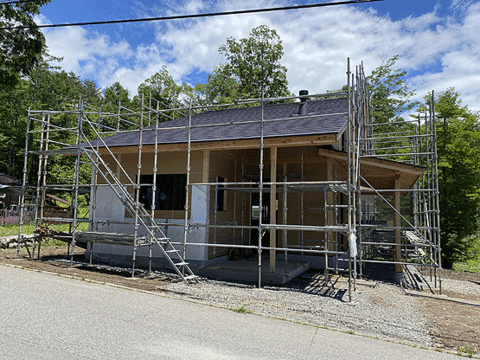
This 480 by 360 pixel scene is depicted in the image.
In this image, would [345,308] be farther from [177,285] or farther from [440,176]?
[440,176]

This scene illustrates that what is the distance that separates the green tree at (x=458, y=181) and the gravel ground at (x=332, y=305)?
11.1 metres

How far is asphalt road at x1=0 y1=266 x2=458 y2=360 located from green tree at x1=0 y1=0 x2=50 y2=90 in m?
16.8

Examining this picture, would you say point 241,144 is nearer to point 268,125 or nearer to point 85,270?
point 268,125

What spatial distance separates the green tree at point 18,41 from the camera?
60.1 ft

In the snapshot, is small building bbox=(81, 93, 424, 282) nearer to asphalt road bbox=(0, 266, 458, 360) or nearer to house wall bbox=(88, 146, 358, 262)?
house wall bbox=(88, 146, 358, 262)

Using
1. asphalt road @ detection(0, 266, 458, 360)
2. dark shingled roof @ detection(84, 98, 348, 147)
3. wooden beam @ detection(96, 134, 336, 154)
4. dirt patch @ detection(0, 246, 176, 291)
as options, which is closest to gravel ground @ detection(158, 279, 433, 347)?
asphalt road @ detection(0, 266, 458, 360)

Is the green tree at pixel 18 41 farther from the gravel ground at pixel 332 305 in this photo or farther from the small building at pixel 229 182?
the gravel ground at pixel 332 305

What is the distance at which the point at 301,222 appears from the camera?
39.0 ft

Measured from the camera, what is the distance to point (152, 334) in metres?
Answer: 5.00

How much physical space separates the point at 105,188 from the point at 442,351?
11.2m

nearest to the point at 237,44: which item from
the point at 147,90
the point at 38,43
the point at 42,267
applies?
the point at 147,90

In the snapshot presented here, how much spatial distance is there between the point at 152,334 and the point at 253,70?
1271 inches

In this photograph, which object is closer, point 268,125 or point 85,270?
point 85,270

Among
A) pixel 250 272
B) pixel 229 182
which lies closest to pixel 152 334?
pixel 250 272
